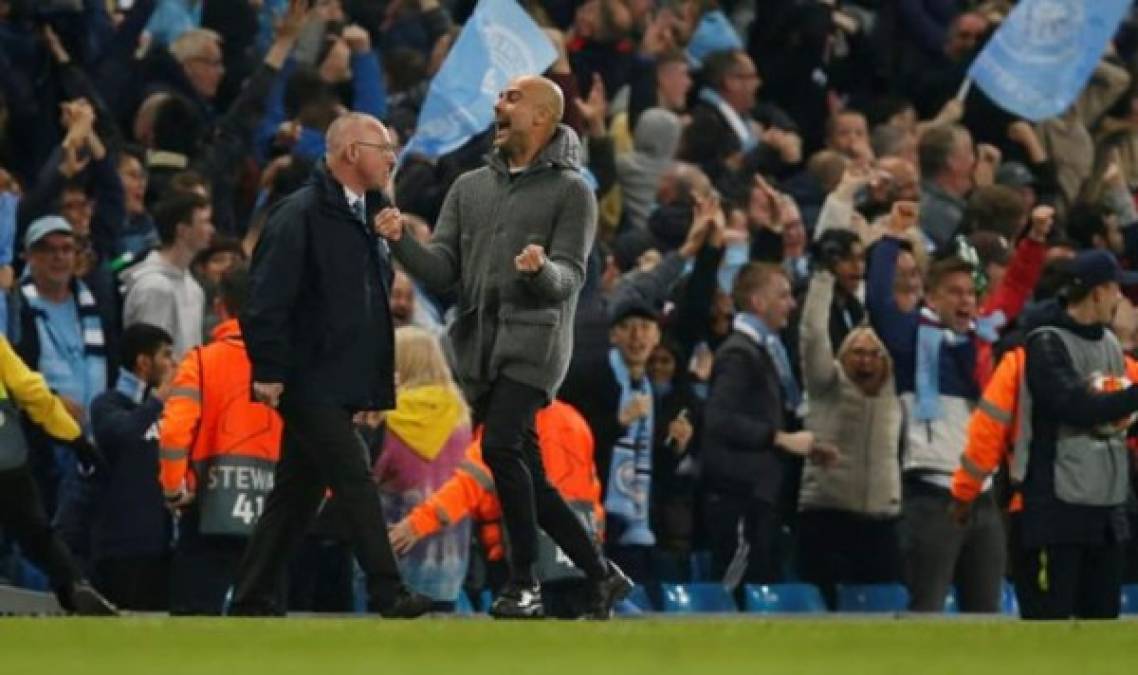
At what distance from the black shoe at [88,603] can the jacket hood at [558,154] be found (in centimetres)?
256

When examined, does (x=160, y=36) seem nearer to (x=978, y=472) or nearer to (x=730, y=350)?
(x=730, y=350)

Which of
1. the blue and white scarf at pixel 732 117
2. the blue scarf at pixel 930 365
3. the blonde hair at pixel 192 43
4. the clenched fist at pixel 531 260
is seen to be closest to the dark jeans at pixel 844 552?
the blue scarf at pixel 930 365

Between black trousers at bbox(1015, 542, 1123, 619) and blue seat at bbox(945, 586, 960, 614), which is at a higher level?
black trousers at bbox(1015, 542, 1123, 619)

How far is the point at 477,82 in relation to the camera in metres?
19.9

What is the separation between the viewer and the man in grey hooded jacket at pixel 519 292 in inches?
592

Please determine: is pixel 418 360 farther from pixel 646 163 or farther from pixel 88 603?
pixel 646 163

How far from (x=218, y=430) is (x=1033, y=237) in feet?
19.7

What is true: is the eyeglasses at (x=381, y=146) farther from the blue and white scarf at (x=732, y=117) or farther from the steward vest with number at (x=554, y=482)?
the blue and white scarf at (x=732, y=117)

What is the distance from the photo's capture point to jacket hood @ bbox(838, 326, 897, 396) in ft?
67.7

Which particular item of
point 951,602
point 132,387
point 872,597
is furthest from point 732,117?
point 132,387

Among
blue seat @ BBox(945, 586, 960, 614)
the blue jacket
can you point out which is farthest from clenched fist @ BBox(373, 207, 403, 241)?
blue seat @ BBox(945, 586, 960, 614)

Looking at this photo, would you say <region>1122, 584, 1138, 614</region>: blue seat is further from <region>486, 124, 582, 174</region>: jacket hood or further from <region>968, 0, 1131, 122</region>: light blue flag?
<region>486, 124, 582, 174</region>: jacket hood

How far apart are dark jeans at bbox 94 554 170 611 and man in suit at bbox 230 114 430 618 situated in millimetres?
2896

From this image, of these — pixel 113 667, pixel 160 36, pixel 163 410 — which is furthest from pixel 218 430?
pixel 160 36
